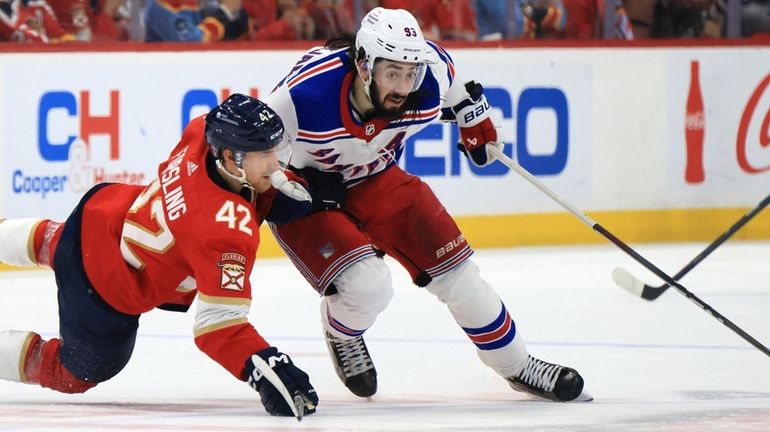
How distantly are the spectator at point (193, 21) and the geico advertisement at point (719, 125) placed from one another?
7.58 ft

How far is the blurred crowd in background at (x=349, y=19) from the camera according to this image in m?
6.96

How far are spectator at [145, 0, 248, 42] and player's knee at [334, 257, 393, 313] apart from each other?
3.45 metres

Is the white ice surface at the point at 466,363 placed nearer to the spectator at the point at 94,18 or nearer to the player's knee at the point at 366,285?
the player's knee at the point at 366,285

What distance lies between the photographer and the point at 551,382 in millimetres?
3939

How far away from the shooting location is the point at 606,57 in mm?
7879

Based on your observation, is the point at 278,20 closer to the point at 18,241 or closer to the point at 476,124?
the point at 476,124

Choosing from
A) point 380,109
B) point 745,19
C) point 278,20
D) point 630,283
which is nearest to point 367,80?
point 380,109

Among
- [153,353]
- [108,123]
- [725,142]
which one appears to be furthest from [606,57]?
[153,353]

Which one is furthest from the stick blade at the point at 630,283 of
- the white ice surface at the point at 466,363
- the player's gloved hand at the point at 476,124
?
the player's gloved hand at the point at 476,124

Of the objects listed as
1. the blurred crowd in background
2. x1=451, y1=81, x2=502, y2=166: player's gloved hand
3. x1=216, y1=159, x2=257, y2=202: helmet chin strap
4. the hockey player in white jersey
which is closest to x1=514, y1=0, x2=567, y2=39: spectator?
the blurred crowd in background

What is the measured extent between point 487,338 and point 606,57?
415 cm

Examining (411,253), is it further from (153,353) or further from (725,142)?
(725,142)

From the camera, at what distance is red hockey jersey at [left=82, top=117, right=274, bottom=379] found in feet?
11.0

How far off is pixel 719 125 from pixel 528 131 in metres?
1.10
